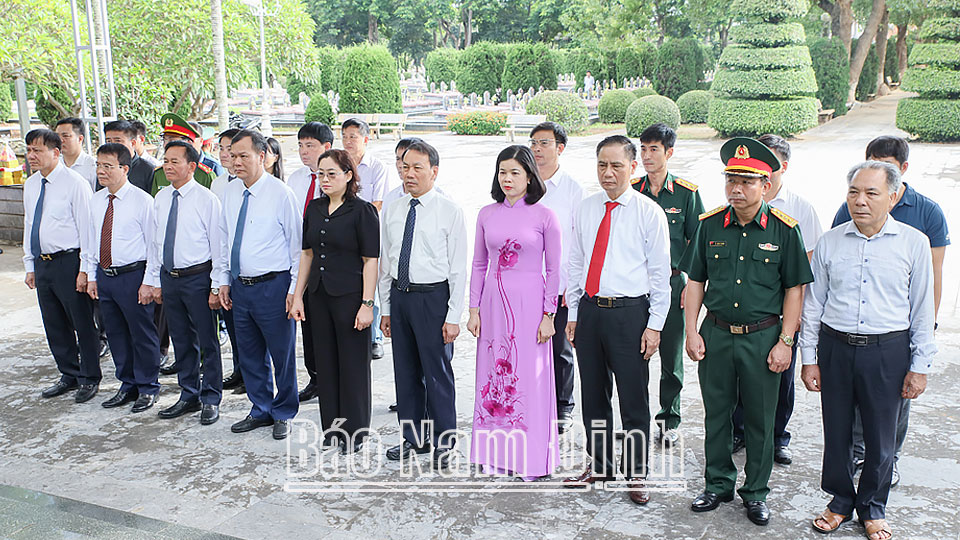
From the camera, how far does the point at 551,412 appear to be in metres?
4.57

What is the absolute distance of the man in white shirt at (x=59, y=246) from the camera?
5926 mm

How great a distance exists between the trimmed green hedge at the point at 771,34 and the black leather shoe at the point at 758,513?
2121 centimetres

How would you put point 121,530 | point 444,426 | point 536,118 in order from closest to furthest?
point 121,530 < point 444,426 < point 536,118

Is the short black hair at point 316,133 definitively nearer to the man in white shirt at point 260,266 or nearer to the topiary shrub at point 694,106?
the man in white shirt at point 260,266

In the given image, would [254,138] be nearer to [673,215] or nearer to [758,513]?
[673,215]

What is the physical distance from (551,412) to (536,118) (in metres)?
21.6

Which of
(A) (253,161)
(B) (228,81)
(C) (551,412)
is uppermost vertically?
(B) (228,81)

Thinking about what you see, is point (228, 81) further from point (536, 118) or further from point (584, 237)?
point (584, 237)

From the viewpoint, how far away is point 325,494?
4461mm

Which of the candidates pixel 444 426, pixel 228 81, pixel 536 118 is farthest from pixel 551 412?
pixel 536 118

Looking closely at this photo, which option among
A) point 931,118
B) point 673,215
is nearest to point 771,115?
point 931,118

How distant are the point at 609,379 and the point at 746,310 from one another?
2.83ft

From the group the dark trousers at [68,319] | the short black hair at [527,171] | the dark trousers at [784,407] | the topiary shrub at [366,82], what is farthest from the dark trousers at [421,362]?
the topiary shrub at [366,82]

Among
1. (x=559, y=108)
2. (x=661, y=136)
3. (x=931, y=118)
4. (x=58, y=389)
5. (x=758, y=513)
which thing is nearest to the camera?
(x=758, y=513)
